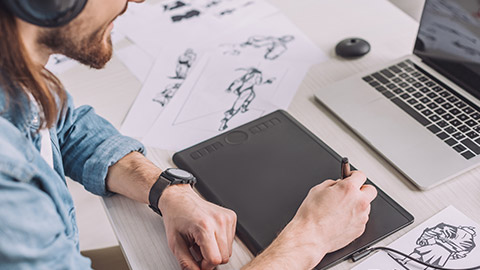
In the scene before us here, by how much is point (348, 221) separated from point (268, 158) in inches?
7.8

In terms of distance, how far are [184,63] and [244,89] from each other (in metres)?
0.17

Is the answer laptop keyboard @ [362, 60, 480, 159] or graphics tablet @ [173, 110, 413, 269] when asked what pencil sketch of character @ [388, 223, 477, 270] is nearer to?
graphics tablet @ [173, 110, 413, 269]

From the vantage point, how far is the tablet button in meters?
0.95

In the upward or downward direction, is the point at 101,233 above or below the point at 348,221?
below

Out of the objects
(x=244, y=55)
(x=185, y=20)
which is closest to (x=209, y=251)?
(x=244, y=55)

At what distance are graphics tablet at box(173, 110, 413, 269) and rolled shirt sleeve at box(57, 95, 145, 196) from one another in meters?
0.10

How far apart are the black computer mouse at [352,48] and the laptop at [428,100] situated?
0.31ft

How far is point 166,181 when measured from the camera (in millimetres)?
852

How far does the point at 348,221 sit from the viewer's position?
76cm

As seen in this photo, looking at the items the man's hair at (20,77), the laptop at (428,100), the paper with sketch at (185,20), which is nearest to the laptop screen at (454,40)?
the laptop at (428,100)

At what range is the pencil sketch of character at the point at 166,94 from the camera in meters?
1.09

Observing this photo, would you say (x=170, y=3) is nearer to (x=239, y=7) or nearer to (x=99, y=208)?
(x=239, y=7)

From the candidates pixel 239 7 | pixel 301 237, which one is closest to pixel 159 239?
pixel 301 237

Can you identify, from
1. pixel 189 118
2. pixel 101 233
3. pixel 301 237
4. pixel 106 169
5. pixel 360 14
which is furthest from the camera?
pixel 101 233
